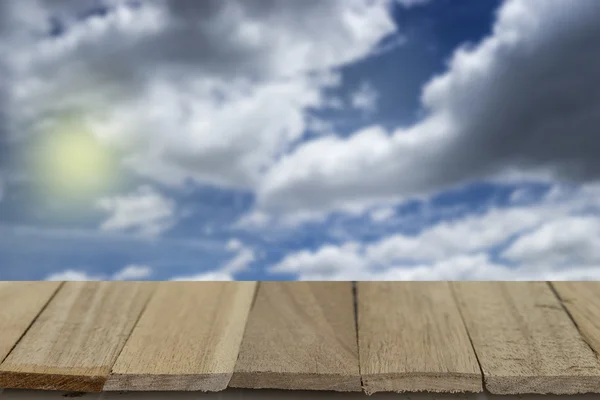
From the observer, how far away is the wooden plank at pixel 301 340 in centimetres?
84

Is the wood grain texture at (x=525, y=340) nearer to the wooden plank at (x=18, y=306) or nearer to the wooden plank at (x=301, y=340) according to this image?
the wooden plank at (x=301, y=340)

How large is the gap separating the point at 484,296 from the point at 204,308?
454 mm

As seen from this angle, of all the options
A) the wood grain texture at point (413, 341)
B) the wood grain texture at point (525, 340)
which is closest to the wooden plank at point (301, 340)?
the wood grain texture at point (413, 341)

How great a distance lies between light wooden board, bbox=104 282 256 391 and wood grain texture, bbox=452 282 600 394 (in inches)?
13.8

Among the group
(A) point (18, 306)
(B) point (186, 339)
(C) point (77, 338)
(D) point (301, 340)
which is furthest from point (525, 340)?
(A) point (18, 306)

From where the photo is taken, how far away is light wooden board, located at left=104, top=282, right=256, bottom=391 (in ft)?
2.78

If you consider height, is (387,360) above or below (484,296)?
below

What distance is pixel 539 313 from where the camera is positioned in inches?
39.1

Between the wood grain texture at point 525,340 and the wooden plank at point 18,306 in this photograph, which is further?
the wooden plank at point 18,306

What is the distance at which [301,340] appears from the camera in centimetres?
91

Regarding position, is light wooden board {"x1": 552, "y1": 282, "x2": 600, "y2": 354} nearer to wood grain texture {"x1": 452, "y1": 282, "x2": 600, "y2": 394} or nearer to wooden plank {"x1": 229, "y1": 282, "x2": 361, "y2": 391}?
wood grain texture {"x1": 452, "y1": 282, "x2": 600, "y2": 394}

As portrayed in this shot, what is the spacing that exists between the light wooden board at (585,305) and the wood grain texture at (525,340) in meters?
0.01

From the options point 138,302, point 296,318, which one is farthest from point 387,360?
point 138,302

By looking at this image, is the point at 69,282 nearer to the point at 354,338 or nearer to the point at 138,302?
the point at 138,302
